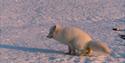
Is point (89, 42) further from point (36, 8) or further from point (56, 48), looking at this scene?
point (36, 8)

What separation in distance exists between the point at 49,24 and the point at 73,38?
181 inches

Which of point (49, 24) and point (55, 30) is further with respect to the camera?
point (49, 24)

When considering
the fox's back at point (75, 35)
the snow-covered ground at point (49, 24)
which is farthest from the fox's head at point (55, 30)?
the snow-covered ground at point (49, 24)

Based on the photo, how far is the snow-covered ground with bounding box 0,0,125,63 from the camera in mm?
5930

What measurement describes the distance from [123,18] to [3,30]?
11.2 feet

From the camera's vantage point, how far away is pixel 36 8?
1291 cm

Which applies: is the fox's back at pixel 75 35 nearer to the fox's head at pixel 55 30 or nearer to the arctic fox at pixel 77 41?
the arctic fox at pixel 77 41

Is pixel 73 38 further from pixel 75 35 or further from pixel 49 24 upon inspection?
pixel 49 24

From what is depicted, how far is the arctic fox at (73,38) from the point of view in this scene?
18.4 feet

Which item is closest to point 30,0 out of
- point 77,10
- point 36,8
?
point 36,8

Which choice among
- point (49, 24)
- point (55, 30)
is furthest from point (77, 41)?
point (49, 24)

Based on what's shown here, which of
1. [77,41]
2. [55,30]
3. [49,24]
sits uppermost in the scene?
[49,24]

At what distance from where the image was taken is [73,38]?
18.7 ft

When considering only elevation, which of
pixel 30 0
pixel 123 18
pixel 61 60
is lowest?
pixel 61 60
